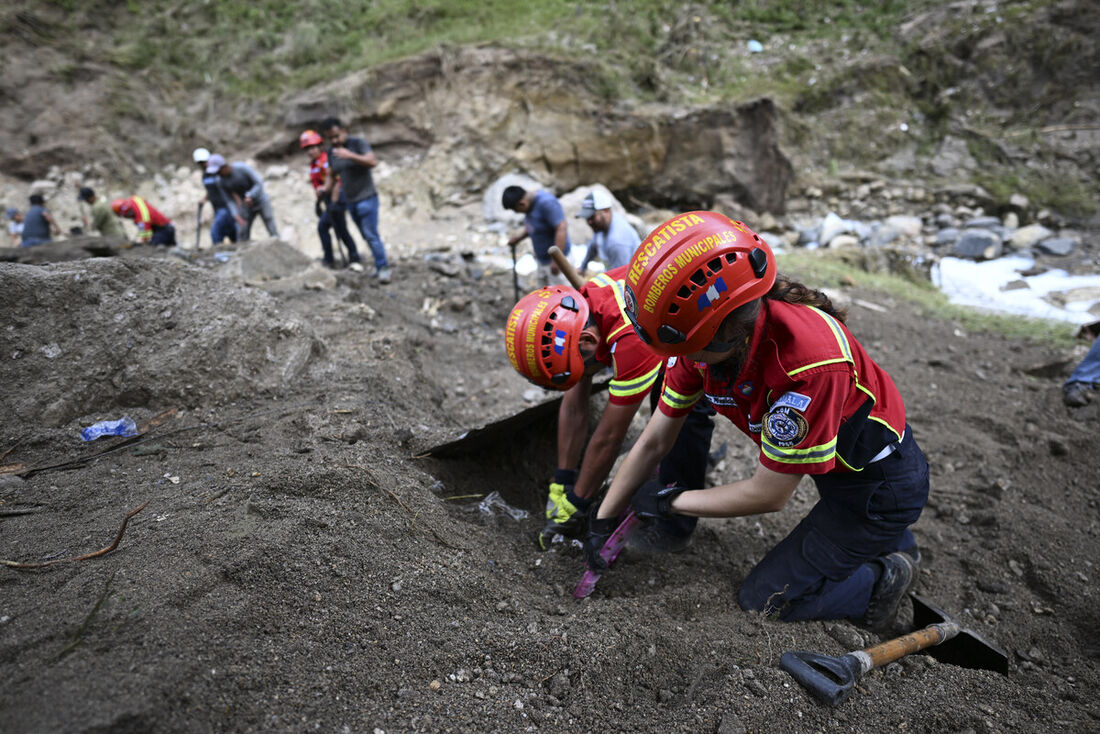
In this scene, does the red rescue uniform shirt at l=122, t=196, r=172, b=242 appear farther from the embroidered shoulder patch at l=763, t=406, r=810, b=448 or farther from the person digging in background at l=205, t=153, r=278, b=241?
the embroidered shoulder patch at l=763, t=406, r=810, b=448

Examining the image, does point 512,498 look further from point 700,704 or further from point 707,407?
point 700,704

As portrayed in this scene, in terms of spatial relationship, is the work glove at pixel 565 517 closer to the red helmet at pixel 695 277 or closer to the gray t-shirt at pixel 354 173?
the red helmet at pixel 695 277

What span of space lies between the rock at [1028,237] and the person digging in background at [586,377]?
9.39m

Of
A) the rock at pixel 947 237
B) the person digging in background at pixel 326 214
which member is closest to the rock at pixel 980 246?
the rock at pixel 947 237

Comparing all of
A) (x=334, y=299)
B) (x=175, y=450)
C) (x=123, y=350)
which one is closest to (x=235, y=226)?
(x=334, y=299)

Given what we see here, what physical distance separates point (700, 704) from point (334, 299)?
4675mm

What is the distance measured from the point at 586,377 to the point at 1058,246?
9794 millimetres

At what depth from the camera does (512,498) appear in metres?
3.35

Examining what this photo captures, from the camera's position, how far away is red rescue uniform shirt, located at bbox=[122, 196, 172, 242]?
810 centimetres

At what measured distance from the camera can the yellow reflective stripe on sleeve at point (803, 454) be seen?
1.88 metres

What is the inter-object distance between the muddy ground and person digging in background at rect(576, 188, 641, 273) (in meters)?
2.15

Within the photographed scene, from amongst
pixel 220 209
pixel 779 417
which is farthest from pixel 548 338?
pixel 220 209

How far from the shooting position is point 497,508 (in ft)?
9.96

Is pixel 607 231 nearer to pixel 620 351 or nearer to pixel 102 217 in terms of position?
pixel 620 351
